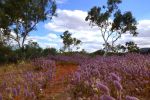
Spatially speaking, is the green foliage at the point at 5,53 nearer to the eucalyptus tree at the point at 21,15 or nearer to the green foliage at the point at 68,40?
the eucalyptus tree at the point at 21,15

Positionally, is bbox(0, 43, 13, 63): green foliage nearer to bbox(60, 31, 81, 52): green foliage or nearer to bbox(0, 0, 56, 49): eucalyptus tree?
bbox(0, 0, 56, 49): eucalyptus tree

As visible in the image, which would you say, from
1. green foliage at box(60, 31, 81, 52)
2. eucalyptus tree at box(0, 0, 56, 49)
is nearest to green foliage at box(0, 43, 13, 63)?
eucalyptus tree at box(0, 0, 56, 49)

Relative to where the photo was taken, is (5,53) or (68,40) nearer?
(5,53)

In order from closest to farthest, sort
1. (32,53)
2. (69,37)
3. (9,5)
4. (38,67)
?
1. (38,67)
2. (32,53)
3. (9,5)
4. (69,37)

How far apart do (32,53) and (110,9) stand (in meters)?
17.2

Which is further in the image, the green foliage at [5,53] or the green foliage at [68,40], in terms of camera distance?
the green foliage at [68,40]

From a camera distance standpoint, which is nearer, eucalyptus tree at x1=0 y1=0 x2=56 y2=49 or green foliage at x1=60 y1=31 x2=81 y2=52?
eucalyptus tree at x1=0 y1=0 x2=56 y2=49

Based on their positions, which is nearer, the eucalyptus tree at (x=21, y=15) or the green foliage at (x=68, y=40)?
the eucalyptus tree at (x=21, y=15)

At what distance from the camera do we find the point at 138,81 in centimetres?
835

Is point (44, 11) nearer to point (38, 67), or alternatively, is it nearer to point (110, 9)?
point (110, 9)

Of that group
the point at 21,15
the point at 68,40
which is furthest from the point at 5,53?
the point at 68,40

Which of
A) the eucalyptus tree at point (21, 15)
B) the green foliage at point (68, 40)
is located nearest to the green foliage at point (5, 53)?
the eucalyptus tree at point (21, 15)

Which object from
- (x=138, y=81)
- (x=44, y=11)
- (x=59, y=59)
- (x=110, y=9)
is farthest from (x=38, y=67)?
(x=110, y=9)

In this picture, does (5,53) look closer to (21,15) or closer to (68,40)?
(21,15)
